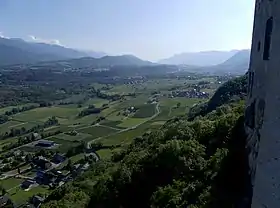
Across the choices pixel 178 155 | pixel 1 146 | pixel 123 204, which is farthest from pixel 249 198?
pixel 1 146

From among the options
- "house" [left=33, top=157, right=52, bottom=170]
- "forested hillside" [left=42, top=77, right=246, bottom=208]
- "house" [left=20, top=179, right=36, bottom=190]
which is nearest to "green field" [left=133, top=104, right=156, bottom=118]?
"house" [left=33, top=157, right=52, bottom=170]

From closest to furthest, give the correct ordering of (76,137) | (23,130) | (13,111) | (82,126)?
(76,137), (82,126), (23,130), (13,111)

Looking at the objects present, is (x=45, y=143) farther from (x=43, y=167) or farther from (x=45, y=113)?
(x=45, y=113)

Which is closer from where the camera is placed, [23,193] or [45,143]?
[23,193]

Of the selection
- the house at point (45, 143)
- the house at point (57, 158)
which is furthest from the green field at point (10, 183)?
the house at point (45, 143)

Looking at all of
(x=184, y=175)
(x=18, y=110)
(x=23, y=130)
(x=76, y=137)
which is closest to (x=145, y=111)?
(x=76, y=137)

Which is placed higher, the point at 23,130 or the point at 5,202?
the point at 5,202

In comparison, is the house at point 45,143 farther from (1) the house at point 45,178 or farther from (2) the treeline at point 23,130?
(1) the house at point 45,178

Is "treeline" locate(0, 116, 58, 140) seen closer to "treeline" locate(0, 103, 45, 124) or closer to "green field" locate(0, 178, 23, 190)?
"treeline" locate(0, 103, 45, 124)
